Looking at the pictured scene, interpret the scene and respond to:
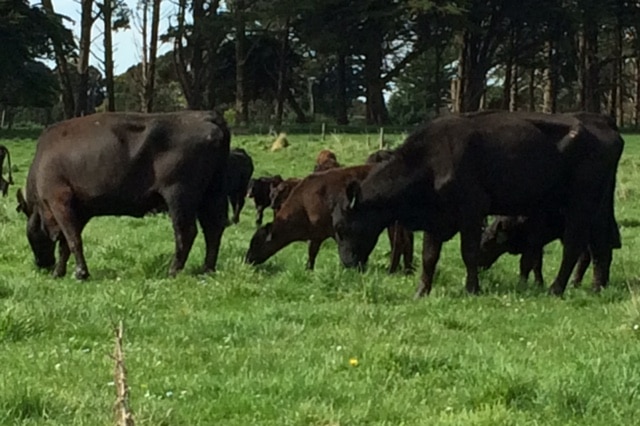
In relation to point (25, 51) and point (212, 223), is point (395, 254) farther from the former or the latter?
point (25, 51)

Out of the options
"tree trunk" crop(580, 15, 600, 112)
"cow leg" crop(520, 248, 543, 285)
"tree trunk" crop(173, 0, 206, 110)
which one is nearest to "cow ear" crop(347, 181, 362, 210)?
"cow leg" crop(520, 248, 543, 285)

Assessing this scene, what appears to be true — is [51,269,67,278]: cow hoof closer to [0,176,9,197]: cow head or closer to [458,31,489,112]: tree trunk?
[0,176,9,197]: cow head

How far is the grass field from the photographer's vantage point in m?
6.54

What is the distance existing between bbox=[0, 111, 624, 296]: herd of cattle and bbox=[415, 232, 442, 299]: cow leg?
13mm

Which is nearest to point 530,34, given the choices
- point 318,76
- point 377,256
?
point 318,76

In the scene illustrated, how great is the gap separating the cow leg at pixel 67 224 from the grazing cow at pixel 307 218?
2146mm

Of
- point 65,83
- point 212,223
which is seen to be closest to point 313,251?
point 212,223

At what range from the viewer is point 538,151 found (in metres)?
12.3

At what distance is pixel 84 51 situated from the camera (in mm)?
50500

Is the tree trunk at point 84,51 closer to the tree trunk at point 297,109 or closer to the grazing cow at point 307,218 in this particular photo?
the tree trunk at point 297,109

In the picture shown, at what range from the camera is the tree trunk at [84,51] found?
163ft

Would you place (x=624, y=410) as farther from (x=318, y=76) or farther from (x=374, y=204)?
(x=318, y=76)

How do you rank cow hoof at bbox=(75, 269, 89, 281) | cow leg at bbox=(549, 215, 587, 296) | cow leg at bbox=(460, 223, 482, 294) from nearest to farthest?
1. cow leg at bbox=(460, 223, 482, 294)
2. cow leg at bbox=(549, 215, 587, 296)
3. cow hoof at bbox=(75, 269, 89, 281)

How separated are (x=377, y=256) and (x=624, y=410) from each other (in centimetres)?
917
